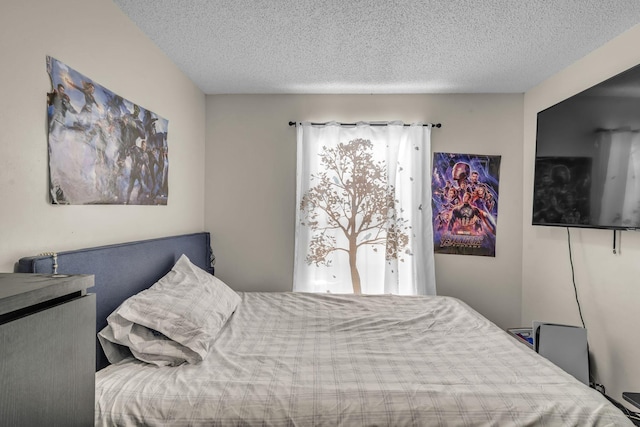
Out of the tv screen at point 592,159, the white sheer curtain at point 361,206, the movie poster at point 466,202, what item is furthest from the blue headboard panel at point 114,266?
the tv screen at point 592,159

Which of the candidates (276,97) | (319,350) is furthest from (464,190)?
(319,350)

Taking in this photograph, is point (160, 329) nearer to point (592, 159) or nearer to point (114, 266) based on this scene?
point (114, 266)

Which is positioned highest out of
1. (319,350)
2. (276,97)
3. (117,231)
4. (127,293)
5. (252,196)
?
(276,97)

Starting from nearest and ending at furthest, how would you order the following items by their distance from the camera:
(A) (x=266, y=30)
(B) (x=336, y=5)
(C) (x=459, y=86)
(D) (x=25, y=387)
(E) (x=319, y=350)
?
1. (D) (x=25, y=387)
2. (E) (x=319, y=350)
3. (B) (x=336, y=5)
4. (A) (x=266, y=30)
5. (C) (x=459, y=86)

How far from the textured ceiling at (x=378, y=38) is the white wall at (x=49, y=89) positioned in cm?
23

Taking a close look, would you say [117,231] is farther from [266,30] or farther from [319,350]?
[266,30]

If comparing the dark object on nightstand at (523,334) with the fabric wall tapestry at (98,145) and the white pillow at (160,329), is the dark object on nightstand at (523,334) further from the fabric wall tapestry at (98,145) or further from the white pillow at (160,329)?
the fabric wall tapestry at (98,145)

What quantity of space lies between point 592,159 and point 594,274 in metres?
0.82

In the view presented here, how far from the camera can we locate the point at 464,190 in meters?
3.29

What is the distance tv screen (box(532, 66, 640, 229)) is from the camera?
6.40 ft

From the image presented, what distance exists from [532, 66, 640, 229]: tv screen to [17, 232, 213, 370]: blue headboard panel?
2787 millimetres

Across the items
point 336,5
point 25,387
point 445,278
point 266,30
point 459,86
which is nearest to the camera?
point 25,387

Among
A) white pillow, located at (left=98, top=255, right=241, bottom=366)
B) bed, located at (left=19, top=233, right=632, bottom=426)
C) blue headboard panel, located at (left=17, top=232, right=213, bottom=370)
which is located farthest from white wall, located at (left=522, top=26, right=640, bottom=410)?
blue headboard panel, located at (left=17, top=232, right=213, bottom=370)

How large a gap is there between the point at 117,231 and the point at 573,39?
122 inches
